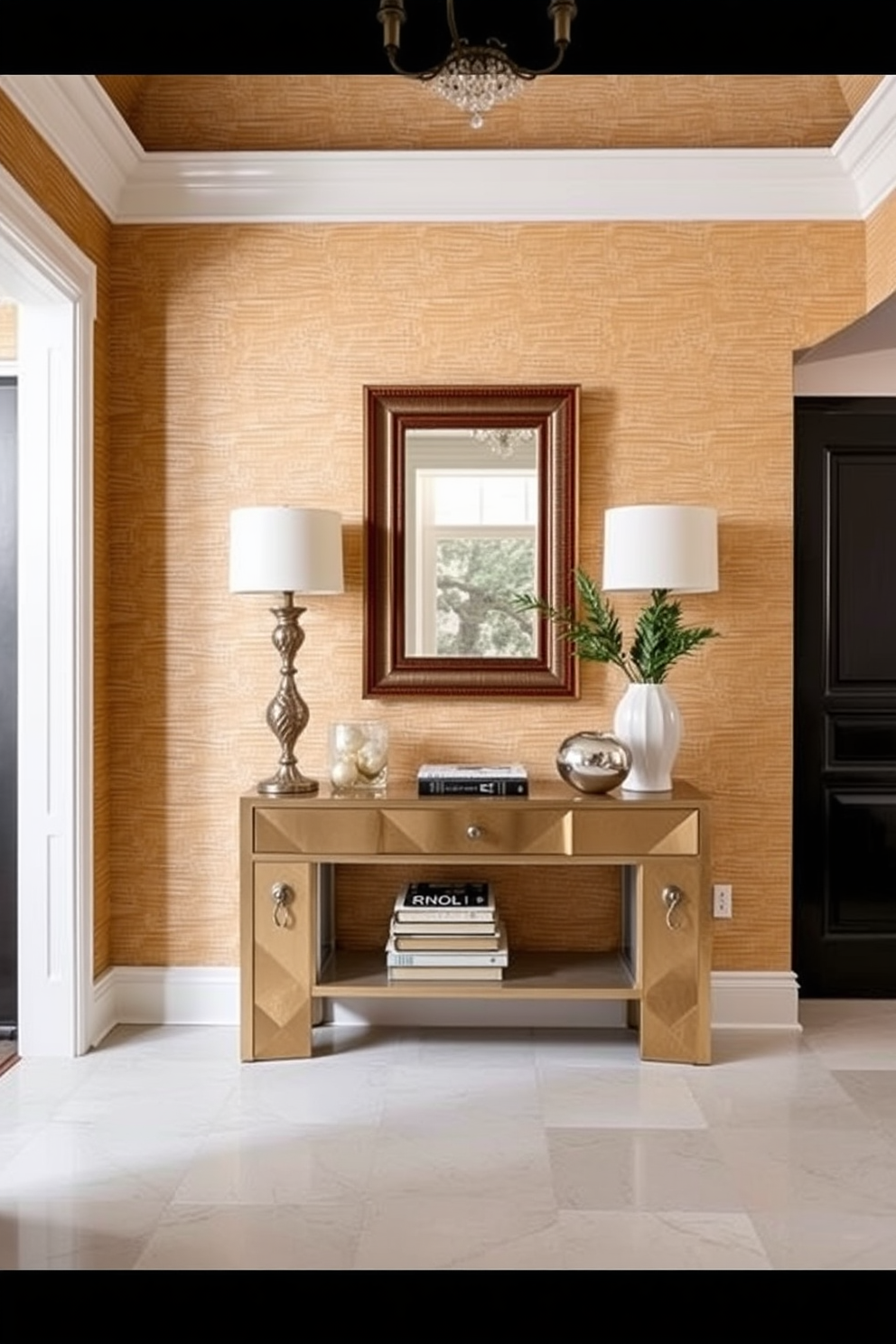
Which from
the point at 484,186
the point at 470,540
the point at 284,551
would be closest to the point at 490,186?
the point at 484,186

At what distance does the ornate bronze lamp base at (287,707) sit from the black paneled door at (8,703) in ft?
2.91

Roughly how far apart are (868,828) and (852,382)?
1555 mm

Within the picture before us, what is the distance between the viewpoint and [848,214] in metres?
3.82

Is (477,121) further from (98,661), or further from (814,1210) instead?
(814,1210)

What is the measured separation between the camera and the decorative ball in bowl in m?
3.49

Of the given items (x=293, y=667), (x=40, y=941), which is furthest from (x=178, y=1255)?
(x=293, y=667)

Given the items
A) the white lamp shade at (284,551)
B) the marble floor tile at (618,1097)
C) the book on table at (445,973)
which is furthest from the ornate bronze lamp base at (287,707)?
the marble floor tile at (618,1097)

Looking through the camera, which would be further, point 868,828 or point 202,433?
point 868,828

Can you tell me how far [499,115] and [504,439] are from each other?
1034mm

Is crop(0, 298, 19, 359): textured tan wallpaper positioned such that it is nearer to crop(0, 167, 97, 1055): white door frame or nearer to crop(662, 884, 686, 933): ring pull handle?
crop(0, 167, 97, 1055): white door frame

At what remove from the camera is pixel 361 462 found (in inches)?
153

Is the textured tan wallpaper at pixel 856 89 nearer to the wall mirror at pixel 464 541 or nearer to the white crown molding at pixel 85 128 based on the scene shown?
the wall mirror at pixel 464 541

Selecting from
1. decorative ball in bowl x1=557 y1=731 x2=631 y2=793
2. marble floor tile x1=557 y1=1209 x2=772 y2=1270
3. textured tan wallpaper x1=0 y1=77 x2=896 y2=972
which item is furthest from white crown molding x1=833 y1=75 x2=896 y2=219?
marble floor tile x1=557 y1=1209 x2=772 y2=1270
